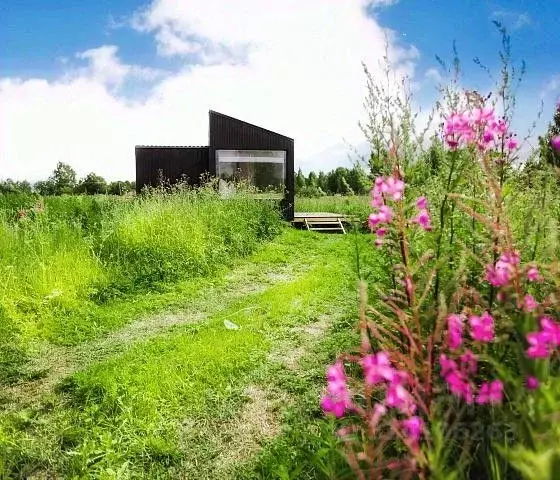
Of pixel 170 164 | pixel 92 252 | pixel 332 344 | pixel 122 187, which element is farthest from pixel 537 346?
pixel 122 187

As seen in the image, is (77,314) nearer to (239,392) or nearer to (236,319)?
(236,319)

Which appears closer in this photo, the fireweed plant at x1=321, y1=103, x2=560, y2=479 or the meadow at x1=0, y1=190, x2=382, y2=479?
the fireweed plant at x1=321, y1=103, x2=560, y2=479

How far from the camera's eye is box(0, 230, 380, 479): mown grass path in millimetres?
3199

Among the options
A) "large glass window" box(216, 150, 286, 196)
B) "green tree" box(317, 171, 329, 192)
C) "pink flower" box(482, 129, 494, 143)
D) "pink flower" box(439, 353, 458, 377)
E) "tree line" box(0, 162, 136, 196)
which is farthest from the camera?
"green tree" box(317, 171, 329, 192)

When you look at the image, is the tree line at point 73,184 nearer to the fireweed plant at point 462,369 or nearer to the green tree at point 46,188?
the green tree at point 46,188

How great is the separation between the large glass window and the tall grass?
14.1 ft

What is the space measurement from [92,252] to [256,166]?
30.7 ft

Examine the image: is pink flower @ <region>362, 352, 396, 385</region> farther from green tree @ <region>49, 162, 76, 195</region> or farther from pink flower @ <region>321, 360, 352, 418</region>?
green tree @ <region>49, 162, 76, 195</region>

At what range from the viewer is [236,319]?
18.6 ft

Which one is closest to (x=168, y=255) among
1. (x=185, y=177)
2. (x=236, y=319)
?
(x=236, y=319)

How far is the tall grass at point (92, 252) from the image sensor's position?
18.6 ft

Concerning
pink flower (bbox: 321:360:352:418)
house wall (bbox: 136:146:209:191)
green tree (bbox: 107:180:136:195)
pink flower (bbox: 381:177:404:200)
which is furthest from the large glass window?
pink flower (bbox: 321:360:352:418)

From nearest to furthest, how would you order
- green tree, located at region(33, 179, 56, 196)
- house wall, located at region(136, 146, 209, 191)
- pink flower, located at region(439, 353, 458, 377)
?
1. pink flower, located at region(439, 353, 458, 377)
2. house wall, located at region(136, 146, 209, 191)
3. green tree, located at region(33, 179, 56, 196)

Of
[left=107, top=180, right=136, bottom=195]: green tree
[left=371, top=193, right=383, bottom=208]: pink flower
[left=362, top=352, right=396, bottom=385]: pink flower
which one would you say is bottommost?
[left=107, top=180, right=136, bottom=195]: green tree
